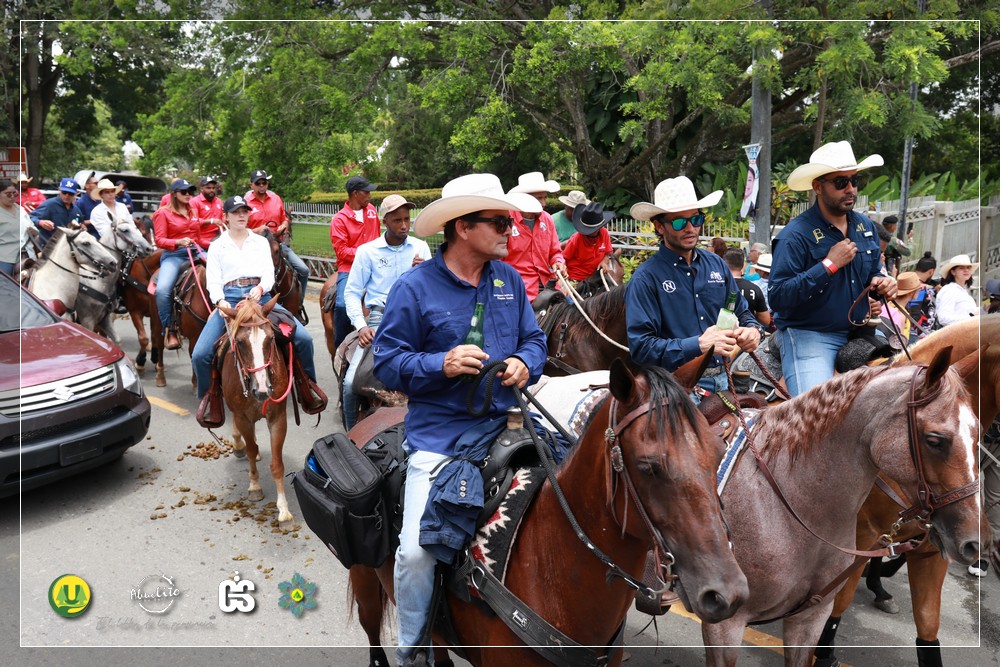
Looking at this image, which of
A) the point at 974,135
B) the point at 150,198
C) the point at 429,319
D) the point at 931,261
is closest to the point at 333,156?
the point at 150,198

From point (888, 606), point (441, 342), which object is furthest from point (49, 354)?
point (888, 606)

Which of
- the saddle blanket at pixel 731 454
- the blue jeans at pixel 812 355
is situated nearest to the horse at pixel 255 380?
the saddle blanket at pixel 731 454

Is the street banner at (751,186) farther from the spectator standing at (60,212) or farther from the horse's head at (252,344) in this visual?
the spectator standing at (60,212)

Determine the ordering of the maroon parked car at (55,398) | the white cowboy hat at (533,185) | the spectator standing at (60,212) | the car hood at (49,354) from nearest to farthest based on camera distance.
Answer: the maroon parked car at (55,398) → the car hood at (49,354) → the white cowboy hat at (533,185) → the spectator standing at (60,212)

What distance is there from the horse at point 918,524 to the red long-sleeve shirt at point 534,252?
419 centimetres

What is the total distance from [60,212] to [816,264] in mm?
12028

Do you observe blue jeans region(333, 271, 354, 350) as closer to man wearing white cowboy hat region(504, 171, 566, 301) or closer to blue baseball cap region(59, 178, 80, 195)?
man wearing white cowboy hat region(504, 171, 566, 301)

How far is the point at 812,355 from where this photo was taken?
485cm

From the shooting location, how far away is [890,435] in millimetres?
3195

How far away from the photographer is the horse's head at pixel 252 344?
248 inches

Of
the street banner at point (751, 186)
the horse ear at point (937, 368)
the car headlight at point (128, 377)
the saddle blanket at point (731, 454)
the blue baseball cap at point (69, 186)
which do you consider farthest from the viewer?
the blue baseball cap at point (69, 186)

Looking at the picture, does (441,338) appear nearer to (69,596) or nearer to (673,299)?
(673,299)

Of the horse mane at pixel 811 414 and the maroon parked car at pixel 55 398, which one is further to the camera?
the maroon parked car at pixel 55 398

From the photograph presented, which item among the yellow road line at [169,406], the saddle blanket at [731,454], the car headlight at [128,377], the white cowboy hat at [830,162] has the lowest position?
the yellow road line at [169,406]
